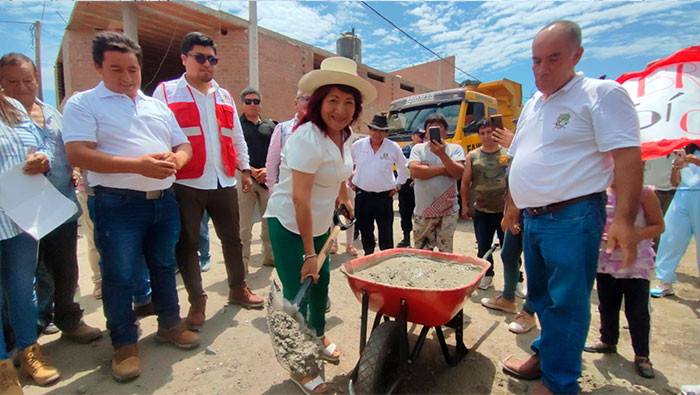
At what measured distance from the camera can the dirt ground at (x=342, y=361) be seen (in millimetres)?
2219

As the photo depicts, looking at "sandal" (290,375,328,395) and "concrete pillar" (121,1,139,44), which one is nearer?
"sandal" (290,375,328,395)

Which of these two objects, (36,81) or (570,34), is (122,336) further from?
(570,34)

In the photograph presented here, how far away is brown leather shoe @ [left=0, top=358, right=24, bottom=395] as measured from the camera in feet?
6.41

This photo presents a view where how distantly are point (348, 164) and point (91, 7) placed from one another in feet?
28.6

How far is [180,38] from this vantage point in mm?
9922

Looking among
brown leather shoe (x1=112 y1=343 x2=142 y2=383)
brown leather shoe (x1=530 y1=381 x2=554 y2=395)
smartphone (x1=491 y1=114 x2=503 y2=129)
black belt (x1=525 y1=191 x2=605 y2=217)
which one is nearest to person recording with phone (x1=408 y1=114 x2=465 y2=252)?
smartphone (x1=491 y1=114 x2=503 y2=129)

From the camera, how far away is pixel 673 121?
73.6 inches

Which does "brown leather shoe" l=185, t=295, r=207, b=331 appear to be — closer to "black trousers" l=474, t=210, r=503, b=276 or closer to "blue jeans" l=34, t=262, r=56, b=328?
"blue jeans" l=34, t=262, r=56, b=328

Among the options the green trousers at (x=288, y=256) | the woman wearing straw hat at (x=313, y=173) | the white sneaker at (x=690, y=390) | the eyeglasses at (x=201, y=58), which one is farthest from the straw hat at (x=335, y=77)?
the white sneaker at (x=690, y=390)

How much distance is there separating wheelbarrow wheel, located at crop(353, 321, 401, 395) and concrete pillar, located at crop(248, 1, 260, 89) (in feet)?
27.6

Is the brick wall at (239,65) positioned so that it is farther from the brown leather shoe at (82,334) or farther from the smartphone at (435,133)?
the brown leather shoe at (82,334)

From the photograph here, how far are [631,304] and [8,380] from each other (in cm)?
384

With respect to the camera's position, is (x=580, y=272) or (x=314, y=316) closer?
(x=580, y=272)

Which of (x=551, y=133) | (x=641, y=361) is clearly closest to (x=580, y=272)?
Result: (x=551, y=133)
